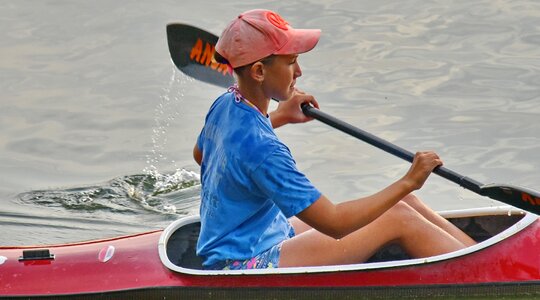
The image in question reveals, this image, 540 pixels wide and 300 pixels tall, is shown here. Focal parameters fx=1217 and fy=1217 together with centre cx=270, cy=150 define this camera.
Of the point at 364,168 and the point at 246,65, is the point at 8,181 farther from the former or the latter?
the point at 246,65

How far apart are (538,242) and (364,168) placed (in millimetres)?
2514

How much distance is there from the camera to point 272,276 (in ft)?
15.0

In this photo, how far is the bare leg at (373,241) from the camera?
4.64m

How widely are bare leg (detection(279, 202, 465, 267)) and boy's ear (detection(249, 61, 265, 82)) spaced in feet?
2.12

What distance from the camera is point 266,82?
4.46 metres

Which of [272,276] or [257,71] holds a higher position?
[257,71]

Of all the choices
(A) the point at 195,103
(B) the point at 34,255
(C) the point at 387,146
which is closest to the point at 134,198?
(A) the point at 195,103

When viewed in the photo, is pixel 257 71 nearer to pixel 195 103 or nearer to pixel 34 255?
pixel 34 255

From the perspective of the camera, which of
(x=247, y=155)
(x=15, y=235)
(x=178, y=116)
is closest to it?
(x=247, y=155)

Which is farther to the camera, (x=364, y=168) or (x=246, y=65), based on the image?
(x=364, y=168)

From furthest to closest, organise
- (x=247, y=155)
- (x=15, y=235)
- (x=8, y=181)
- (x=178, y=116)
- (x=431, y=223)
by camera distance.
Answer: (x=178, y=116)
(x=8, y=181)
(x=15, y=235)
(x=431, y=223)
(x=247, y=155)

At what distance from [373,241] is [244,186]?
582 mm

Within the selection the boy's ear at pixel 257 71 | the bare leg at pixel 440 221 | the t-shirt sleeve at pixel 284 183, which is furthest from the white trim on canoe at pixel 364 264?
the boy's ear at pixel 257 71

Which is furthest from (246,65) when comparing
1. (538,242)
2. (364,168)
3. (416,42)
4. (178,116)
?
(416,42)
